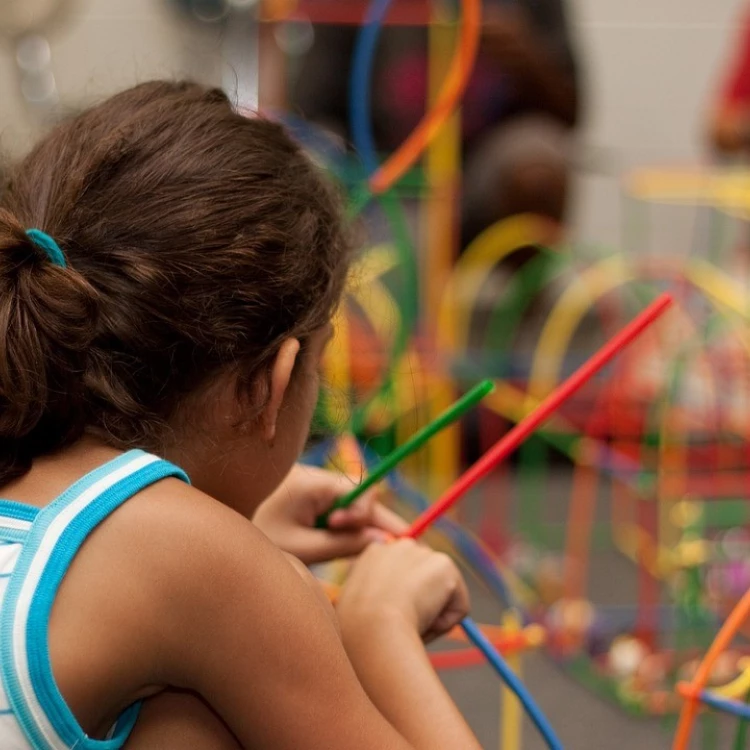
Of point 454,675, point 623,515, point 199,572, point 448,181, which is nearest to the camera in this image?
point 199,572

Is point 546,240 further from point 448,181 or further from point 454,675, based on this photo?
point 454,675

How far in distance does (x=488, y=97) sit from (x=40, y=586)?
2090mm

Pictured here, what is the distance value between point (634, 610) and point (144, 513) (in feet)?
4.13

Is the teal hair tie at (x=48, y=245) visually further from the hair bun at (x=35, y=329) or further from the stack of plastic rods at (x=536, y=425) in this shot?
the stack of plastic rods at (x=536, y=425)

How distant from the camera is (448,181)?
74.0 inches

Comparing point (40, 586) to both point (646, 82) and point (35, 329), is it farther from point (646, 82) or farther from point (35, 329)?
point (646, 82)

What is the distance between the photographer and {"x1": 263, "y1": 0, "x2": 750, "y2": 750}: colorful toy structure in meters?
1.37

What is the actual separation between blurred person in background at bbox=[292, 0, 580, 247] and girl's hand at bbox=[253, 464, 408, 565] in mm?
1599

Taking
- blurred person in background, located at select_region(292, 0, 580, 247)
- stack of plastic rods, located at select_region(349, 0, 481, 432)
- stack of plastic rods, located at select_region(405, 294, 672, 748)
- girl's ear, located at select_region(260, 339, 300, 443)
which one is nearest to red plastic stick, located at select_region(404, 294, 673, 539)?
stack of plastic rods, located at select_region(405, 294, 672, 748)

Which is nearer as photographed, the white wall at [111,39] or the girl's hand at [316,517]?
the girl's hand at [316,517]

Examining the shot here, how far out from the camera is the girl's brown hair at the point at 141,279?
56 cm

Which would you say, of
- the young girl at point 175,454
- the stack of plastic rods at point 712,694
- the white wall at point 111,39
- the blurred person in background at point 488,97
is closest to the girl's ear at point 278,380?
the young girl at point 175,454

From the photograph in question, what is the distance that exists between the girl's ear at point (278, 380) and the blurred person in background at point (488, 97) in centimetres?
174

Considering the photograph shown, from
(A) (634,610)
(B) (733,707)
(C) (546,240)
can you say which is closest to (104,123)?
(B) (733,707)
